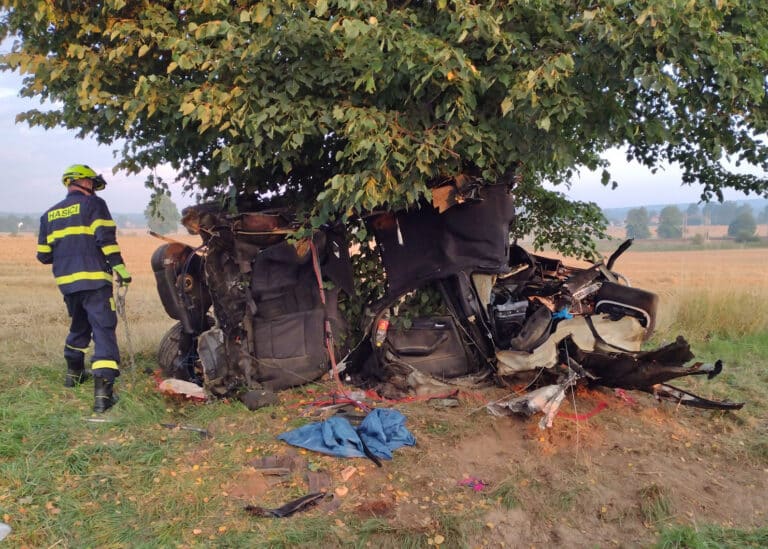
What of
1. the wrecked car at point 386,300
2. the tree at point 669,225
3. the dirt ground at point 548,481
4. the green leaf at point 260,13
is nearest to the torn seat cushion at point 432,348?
the wrecked car at point 386,300

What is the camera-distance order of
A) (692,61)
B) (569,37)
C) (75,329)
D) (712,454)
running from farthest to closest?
(75,329)
(712,454)
(569,37)
(692,61)

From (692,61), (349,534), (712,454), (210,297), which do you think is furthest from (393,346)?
(692,61)

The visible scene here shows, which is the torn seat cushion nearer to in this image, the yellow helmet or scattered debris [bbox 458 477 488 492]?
scattered debris [bbox 458 477 488 492]

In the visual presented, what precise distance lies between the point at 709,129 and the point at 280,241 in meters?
3.86

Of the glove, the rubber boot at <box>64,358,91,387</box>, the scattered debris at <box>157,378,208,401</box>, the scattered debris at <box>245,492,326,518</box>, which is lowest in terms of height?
the scattered debris at <box>245,492,326,518</box>

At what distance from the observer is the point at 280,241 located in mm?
5676

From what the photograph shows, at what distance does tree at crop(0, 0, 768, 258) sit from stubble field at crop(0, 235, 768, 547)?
185cm

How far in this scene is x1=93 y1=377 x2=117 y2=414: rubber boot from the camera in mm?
5137

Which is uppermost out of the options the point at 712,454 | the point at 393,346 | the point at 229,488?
the point at 393,346

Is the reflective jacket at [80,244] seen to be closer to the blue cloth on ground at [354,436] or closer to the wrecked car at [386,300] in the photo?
the wrecked car at [386,300]

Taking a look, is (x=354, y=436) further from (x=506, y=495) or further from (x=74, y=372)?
(x=74, y=372)

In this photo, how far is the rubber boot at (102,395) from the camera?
5.14 meters

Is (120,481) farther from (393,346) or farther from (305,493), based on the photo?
(393,346)

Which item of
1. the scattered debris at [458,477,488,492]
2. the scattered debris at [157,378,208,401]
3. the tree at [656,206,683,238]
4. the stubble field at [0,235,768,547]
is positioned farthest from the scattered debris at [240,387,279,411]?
the tree at [656,206,683,238]
